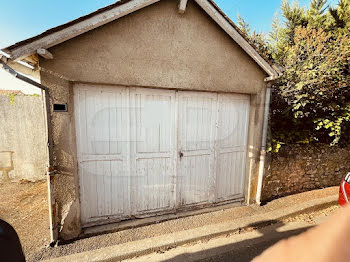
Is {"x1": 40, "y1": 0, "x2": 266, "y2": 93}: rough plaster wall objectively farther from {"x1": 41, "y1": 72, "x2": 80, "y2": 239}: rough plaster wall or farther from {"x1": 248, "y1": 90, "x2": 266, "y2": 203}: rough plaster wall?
{"x1": 248, "y1": 90, "x2": 266, "y2": 203}: rough plaster wall

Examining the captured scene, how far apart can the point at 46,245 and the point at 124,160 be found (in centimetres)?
189

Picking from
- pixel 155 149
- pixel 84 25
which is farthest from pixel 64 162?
pixel 84 25

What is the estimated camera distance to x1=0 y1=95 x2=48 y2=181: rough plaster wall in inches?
194

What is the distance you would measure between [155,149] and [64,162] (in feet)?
5.42

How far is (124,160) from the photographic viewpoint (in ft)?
11.1

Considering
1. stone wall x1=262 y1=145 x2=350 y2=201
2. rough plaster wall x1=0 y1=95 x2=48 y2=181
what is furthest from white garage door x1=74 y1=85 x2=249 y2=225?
rough plaster wall x1=0 y1=95 x2=48 y2=181

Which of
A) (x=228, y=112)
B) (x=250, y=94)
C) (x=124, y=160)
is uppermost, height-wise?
(x=250, y=94)

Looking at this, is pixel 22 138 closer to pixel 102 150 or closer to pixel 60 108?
pixel 60 108

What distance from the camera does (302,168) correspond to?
4.78m

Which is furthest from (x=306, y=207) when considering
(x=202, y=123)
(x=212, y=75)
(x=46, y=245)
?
(x=46, y=245)

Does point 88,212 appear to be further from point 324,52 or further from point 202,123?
point 324,52

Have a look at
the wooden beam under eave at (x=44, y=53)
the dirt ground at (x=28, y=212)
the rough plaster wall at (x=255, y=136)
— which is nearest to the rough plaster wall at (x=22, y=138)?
the dirt ground at (x=28, y=212)

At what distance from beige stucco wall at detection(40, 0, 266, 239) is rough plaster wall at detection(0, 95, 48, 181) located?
3036 mm

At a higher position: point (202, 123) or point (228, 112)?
point (228, 112)
